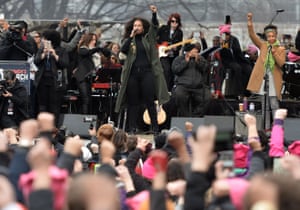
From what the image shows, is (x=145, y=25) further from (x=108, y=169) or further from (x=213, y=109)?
(x=108, y=169)

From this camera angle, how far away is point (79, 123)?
1424 centimetres

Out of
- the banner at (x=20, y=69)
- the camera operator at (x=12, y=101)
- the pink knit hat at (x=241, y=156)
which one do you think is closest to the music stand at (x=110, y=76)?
the banner at (x=20, y=69)

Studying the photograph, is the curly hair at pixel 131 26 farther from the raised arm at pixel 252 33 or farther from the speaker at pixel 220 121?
the speaker at pixel 220 121

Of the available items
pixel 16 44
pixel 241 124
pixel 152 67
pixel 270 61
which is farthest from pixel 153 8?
pixel 241 124

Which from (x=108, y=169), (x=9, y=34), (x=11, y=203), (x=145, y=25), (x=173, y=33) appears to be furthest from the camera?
(x=173, y=33)

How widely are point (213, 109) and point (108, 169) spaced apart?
35.1 ft

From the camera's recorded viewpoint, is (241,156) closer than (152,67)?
Yes

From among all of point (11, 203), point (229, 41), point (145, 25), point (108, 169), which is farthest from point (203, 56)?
point (11, 203)

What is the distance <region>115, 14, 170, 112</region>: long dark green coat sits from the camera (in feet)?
46.2

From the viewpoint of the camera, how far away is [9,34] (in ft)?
49.5

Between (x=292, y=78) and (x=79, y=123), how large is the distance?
401 centimetres

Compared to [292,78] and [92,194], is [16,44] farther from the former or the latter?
[92,194]

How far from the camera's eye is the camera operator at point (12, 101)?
14.3 meters

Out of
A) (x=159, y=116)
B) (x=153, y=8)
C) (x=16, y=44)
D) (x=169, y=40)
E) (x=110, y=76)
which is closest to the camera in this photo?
(x=153, y=8)
